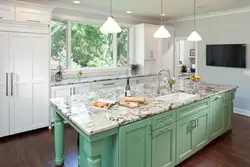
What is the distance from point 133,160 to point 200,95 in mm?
1530

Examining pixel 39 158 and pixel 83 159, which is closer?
pixel 83 159

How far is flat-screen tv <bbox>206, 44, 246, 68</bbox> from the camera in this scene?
4.88 metres

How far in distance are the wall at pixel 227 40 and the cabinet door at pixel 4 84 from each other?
4.82 meters

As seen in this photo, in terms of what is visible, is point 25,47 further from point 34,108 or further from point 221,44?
point 221,44

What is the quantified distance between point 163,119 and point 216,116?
5.00 feet

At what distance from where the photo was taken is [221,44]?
525 cm

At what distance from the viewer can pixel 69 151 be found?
3.10m

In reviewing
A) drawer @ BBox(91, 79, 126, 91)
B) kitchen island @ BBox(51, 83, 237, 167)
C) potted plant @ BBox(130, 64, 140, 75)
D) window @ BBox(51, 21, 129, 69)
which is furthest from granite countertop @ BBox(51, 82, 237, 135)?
potted plant @ BBox(130, 64, 140, 75)

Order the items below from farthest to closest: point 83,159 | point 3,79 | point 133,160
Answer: point 3,79
point 83,159
point 133,160

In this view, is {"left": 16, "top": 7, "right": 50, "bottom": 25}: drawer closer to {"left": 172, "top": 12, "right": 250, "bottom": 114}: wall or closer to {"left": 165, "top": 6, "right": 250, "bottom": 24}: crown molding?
{"left": 165, "top": 6, "right": 250, "bottom": 24}: crown molding

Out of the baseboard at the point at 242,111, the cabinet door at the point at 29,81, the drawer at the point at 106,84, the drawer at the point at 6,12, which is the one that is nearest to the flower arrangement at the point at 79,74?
the drawer at the point at 106,84

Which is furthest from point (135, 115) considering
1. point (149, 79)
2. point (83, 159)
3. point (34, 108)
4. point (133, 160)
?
point (149, 79)

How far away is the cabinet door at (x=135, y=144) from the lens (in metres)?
1.88

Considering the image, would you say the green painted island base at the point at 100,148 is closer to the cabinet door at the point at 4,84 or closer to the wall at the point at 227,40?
the cabinet door at the point at 4,84
